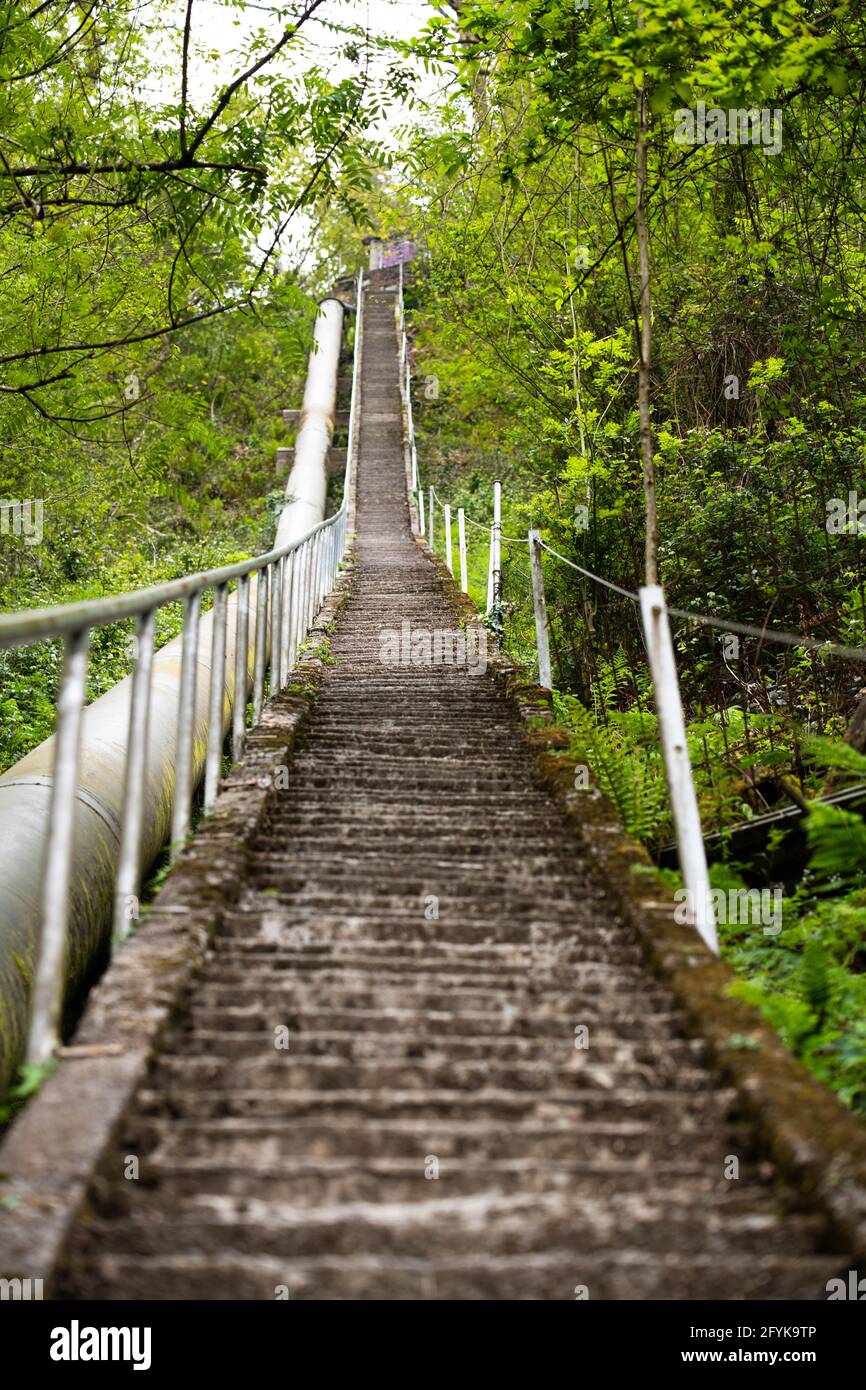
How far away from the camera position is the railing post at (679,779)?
119 inches

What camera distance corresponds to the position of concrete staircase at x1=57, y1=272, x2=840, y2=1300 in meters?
1.82

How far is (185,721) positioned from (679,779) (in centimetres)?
160

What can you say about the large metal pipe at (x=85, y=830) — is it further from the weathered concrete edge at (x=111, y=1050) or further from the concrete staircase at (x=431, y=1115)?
the concrete staircase at (x=431, y=1115)

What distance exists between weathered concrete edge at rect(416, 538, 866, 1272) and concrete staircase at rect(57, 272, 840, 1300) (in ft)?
0.18

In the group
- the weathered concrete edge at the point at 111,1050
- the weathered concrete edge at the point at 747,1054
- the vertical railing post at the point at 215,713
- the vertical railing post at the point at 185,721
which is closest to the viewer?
the weathered concrete edge at the point at 111,1050

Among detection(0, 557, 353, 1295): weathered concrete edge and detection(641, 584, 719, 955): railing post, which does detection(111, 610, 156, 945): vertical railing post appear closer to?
detection(0, 557, 353, 1295): weathered concrete edge

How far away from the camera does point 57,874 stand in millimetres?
2143

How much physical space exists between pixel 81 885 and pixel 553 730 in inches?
97.3

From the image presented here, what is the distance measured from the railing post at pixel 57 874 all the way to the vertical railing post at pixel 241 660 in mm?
1948

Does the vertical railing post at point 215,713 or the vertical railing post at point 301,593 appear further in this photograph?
the vertical railing post at point 301,593

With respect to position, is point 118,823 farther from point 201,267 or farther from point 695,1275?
point 201,267

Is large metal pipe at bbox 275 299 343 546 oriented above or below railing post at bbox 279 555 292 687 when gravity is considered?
above

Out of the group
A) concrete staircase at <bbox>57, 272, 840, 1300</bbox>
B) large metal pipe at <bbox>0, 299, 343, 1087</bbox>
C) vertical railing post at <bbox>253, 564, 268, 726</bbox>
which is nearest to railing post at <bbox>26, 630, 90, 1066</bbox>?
concrete staircase at <bbox>57, 272, 840, 1300</bbox>

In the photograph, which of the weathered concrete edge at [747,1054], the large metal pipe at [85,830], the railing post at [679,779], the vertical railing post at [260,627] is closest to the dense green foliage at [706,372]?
the weathered concrete edge at [747,1054]
